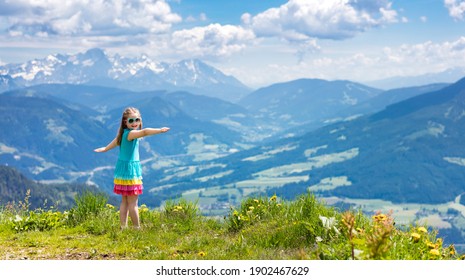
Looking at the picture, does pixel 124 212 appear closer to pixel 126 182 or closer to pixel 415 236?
pixel 126 182

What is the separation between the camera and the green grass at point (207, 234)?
728cm

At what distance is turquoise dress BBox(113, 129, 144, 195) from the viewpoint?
10781 mm

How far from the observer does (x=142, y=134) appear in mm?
10312

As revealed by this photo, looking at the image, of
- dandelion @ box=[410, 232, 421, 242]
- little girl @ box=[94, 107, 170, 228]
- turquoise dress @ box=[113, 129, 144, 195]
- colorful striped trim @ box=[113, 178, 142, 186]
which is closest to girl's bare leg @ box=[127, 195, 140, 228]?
little girl @ box=[94, 107, 170, 228]

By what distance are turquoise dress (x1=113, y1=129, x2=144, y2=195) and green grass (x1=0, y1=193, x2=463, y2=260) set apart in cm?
86

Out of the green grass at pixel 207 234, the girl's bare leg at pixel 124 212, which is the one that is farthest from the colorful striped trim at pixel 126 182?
the green grass at pixel 207 234

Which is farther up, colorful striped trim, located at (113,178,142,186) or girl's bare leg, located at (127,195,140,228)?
colorful striped trim, located at (113,178,142,186)

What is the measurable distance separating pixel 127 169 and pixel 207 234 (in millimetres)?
2251

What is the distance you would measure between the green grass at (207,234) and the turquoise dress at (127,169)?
2.83ft

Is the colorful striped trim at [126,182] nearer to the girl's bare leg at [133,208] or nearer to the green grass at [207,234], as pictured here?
the girl's bare leg at [133,208]

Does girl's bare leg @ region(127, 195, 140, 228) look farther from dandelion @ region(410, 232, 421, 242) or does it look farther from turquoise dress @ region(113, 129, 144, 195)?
dandelion @ region(410, 232, 421, 242)
